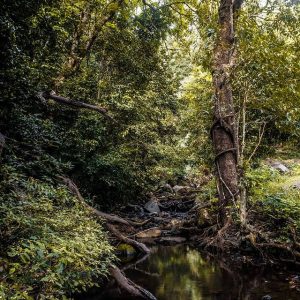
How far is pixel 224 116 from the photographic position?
10625 millimetres

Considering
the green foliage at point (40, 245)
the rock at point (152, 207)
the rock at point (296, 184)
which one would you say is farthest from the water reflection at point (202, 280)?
the rock at point (152, 207)

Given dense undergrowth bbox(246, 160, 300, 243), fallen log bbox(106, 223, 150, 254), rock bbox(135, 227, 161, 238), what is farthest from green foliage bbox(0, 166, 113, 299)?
rock bbox(135, 227, 161, 238)

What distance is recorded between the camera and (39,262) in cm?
380

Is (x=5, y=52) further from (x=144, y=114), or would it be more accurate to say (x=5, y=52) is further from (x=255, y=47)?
(x=144, y=114)

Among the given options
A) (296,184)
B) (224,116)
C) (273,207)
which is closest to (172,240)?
(273,207)

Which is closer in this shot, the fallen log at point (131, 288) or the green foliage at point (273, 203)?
the fallen log at point (131, 288)

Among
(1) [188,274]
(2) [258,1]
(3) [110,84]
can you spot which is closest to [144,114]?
(3) [110,84]

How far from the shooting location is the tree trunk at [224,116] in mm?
10336

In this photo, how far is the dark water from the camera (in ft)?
20.8

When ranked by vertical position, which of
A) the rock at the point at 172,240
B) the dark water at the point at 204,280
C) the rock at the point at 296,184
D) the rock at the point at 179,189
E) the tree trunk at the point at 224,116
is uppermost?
the tree trunk at the point at 224,116

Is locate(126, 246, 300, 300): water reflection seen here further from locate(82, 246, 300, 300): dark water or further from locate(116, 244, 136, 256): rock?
locate(116, 244, 136, 256): rock

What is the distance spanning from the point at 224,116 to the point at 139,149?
4493 millimetres

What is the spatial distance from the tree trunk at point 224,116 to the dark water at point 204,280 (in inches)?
87.3

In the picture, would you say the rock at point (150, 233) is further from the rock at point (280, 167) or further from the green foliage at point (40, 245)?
the rock at point (280, 167)
